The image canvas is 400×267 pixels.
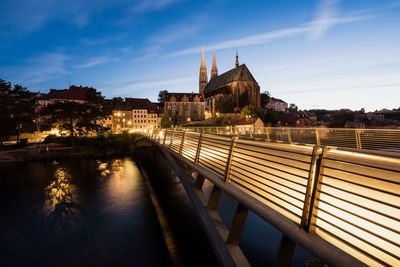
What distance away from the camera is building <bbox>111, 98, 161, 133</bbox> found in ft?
265

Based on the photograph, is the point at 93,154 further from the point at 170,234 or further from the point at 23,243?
the point at 170,234

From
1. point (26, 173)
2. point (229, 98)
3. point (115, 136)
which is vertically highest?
point (229, 98)

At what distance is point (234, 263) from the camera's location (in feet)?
12.0

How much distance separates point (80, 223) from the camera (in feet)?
44.9

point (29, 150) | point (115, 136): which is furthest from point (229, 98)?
point (29, 150)

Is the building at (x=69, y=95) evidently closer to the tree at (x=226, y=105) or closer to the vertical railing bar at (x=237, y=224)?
the tree at (x=226, y=105)

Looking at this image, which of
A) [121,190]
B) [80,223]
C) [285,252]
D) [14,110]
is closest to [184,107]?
[14,110]

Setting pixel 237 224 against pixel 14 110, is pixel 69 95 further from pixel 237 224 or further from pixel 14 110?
pixel 237 224

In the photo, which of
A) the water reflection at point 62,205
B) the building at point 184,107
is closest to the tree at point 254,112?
the building at point 184,107

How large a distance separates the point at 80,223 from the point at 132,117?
71.9 m

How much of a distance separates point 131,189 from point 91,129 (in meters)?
30.0

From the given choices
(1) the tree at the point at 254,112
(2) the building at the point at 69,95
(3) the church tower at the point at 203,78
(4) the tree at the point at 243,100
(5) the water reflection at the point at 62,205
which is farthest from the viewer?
(3) the church tower at the point at 203,78

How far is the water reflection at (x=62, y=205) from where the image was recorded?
546 inches

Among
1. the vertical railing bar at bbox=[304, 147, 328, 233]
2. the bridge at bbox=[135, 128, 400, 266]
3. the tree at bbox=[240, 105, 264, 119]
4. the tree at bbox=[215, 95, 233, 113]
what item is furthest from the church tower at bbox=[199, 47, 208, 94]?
the vertical railing bar at bbox=[304, 147, 328, 233]
